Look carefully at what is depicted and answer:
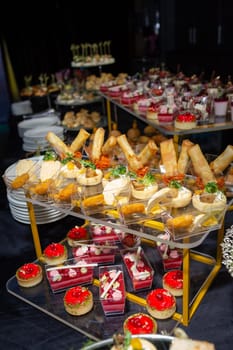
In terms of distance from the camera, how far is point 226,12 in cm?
653

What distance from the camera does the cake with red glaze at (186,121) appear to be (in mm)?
2900

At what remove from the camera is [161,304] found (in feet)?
6.72

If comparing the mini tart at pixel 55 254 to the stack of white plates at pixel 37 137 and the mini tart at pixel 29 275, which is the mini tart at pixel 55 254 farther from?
the stack of white plates at pixel 37 137

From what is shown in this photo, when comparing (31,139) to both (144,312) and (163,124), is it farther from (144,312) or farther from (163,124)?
(144,312)

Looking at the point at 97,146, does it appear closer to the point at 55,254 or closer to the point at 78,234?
the point at 78,234

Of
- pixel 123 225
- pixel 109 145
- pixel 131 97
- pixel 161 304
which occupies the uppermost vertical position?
pixel 131 97

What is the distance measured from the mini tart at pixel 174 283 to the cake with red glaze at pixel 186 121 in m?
1.20

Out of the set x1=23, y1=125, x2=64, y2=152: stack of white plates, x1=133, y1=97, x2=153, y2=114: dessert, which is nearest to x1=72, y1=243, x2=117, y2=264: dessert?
x1=133, y1=97, x2=153, y2=114: dessert

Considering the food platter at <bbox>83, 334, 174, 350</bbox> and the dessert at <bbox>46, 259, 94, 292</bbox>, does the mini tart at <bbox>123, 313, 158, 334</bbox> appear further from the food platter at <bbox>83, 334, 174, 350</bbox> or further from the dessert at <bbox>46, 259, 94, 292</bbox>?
the food platter at <bbox>83, 334, 174, 350</bbox>

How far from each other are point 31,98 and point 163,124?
156 inches

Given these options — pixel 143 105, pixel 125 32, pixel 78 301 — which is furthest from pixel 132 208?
pixel 125 32

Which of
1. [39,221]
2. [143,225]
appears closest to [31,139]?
[39,221]

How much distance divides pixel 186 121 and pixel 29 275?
5.46 ft

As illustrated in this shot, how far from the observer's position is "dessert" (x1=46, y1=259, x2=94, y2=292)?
7.70ft
